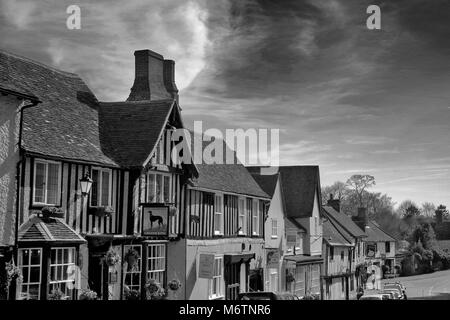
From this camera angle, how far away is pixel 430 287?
4562cm

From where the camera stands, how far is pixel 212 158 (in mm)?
25734

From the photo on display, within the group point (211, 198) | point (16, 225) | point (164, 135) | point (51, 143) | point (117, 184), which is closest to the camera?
point (16, 225)

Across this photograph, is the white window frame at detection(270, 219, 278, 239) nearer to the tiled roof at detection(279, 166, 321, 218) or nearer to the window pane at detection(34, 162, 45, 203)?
the tiled roof at detection(279, 166, 321, 218)

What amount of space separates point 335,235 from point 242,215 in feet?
61.5

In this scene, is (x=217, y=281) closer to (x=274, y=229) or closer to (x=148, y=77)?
(x=274, y=229)

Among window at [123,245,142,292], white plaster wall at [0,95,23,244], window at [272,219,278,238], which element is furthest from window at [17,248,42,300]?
window at [272,219,278,238]

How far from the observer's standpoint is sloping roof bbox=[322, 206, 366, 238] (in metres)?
47.8

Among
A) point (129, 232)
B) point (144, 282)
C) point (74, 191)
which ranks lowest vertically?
point (144, 282)

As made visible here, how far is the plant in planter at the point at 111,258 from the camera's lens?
16052 millimetres

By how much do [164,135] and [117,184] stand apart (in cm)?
272

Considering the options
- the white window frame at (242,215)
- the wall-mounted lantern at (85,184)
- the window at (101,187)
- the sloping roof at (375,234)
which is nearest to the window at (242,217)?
the white window frame at (242,215)

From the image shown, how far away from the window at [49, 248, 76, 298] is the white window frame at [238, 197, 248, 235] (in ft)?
36.8
